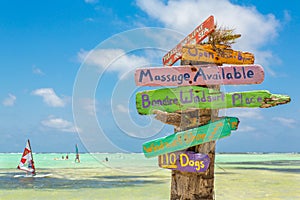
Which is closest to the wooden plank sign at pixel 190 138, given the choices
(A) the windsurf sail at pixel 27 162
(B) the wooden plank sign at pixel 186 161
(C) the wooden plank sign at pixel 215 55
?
(B) the wooden plank sign at pixel 186 161

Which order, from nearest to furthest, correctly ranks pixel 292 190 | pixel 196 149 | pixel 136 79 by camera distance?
pixel 136 79
pixel 196 149
pixel 292 190

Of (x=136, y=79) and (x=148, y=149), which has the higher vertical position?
(x=136, y=79)

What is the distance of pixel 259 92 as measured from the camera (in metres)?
4.24

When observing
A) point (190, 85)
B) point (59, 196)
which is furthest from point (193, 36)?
point (59, 196)

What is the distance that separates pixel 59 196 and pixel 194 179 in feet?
42.2

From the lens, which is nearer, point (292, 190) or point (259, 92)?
point (259, 92)

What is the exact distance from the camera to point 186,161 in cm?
432

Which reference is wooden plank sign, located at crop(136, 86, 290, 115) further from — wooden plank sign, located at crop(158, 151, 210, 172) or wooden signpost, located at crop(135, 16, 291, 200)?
wooden plank sign, located at crop(158, 151, 210, 172)

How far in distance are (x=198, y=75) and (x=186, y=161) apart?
1.02m

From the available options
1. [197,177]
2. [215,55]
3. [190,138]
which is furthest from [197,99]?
[197,177]

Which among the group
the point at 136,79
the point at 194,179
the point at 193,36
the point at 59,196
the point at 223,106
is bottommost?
the point at 59,196

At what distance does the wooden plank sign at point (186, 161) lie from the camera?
430cm

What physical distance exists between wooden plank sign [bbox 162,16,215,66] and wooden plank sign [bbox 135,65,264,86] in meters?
0.41

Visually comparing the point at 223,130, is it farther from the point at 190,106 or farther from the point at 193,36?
the point at 193,36
